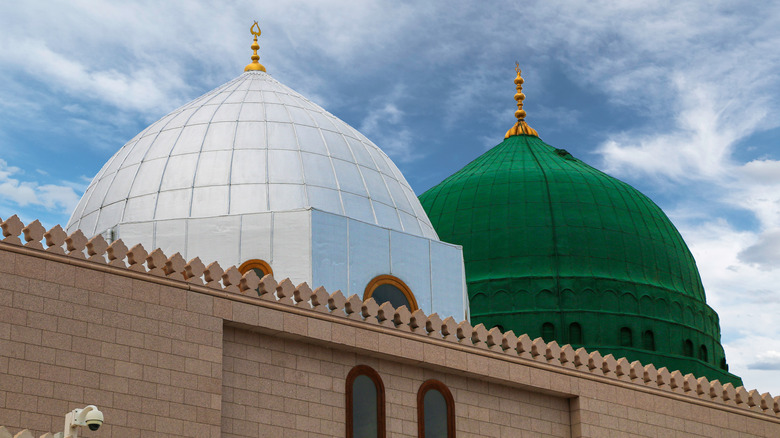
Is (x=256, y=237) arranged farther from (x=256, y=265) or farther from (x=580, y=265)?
(x=580, y=265)

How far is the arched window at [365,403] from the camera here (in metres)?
13.6

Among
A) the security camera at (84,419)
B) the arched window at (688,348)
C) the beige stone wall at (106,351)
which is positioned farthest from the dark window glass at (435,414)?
the arched window at (688,348)

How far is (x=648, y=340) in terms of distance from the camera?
2705 cm

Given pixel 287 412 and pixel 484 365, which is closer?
pixel 287 412

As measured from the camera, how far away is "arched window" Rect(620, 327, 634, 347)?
26.7 meters

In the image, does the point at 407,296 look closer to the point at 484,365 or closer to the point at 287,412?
the point at 484,365

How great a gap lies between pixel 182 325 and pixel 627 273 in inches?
674

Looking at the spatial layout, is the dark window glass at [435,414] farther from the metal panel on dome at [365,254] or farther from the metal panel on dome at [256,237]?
the metal panel on dome at [256,237]

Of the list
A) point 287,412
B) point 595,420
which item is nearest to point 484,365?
point 595,420

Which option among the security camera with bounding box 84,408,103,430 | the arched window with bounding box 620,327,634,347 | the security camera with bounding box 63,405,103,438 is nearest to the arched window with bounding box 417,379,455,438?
the security camera with bounding box 63,405,103,438

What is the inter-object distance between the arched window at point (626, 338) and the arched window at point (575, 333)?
0.94 metres

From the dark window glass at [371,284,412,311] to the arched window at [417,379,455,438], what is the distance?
8.03 ft

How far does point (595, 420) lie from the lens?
15438 millimetres

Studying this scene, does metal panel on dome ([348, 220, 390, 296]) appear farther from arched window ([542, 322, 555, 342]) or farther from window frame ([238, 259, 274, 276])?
arched window ([542, 322, 555, 342])
